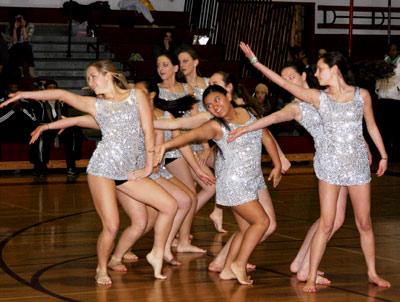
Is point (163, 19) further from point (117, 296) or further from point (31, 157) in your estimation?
point (117, 296)

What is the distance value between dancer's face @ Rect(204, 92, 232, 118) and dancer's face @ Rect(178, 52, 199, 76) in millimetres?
1967

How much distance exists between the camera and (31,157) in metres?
15.8

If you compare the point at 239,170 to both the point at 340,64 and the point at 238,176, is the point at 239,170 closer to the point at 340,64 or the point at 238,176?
the point at 238,176

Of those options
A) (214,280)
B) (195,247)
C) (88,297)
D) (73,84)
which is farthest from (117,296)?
(73,84)

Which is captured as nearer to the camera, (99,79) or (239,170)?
(99,79)

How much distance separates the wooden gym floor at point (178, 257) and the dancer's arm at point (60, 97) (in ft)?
4.43

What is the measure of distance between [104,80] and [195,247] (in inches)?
86.3

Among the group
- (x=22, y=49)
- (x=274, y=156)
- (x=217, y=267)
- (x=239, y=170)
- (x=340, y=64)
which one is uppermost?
(x=22, y=49)

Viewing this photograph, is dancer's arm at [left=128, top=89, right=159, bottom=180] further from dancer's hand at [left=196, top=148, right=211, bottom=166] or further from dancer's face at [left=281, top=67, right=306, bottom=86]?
dancer's hand at [left=196, top=148, right=211, bottom=166]

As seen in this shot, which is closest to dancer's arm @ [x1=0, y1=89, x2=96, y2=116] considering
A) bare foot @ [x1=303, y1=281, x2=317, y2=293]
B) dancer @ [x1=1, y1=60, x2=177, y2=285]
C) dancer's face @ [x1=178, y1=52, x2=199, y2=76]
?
dancer @ [x1=1, y1=60, x2=177, y2=285]

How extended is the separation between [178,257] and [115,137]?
1.74 meters

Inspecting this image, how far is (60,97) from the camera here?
7652mm

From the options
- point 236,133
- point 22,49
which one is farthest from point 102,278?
point 22,49

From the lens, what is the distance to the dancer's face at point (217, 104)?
315 inches
